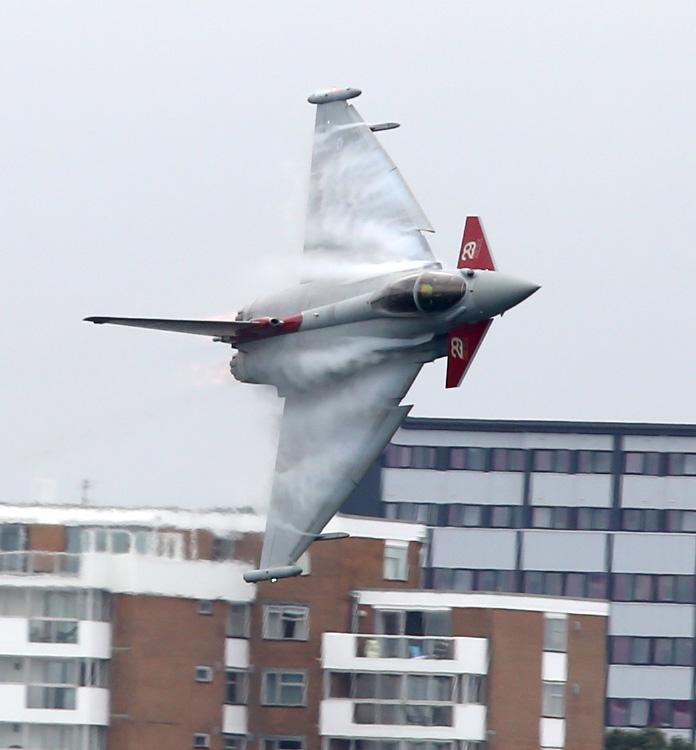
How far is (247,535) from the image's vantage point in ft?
186

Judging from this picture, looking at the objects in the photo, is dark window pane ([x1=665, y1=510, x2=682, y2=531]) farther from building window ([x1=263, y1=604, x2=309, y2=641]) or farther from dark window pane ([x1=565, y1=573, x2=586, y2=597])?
building window ([x1=263, y1=604, x2=309, y2=641])

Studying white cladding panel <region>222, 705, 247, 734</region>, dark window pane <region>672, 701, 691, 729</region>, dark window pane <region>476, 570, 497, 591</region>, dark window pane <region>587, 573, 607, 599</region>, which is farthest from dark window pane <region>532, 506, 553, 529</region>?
white cladding panel <region>222, 705, 247, 734</region>

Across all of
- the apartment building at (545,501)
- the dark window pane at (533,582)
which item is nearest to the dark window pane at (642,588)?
the apartment building at (545,501)

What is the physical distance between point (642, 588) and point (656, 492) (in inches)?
212

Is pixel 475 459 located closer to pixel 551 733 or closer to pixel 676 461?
pixel 676 461

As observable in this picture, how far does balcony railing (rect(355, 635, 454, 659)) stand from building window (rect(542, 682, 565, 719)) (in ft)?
11.3

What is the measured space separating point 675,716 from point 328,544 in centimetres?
4850

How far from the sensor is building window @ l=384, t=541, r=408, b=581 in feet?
222

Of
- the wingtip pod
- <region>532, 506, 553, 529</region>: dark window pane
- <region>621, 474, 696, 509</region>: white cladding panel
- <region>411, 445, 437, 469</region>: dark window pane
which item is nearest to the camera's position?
the wingtip pod

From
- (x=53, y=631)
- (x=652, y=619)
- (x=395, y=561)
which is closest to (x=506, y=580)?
(x=652, y=619)

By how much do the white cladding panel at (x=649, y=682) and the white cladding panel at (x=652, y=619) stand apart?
1.96 metres

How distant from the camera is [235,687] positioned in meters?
64.3

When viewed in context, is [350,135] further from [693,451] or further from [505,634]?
[693,451]

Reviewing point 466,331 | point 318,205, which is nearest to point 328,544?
point 318,205
